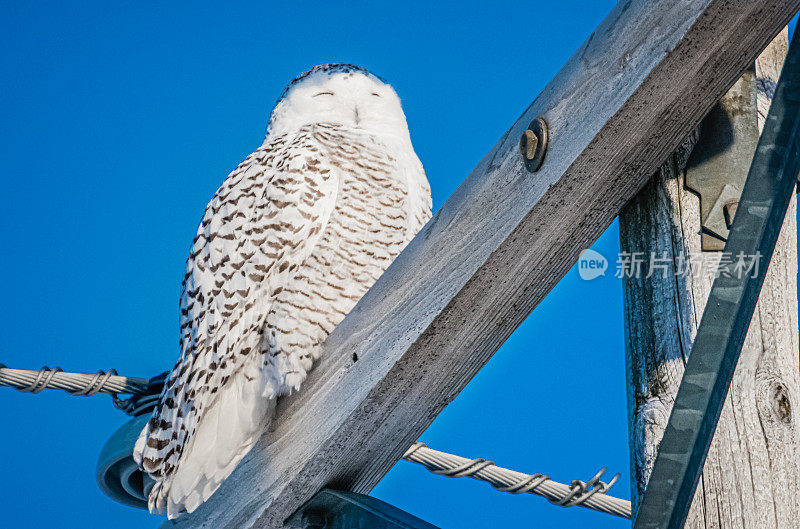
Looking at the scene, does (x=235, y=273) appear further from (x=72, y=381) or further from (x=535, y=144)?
(x=535, y=144)

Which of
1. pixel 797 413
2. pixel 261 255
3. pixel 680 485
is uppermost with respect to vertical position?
pixel 261 255

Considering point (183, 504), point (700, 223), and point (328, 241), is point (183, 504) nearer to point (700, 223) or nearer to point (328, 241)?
point (328, 241)

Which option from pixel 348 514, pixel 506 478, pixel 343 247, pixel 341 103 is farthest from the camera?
pixel 341 103

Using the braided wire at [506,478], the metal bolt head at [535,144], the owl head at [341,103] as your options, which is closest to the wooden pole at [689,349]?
the metal bolt head at [535,144]

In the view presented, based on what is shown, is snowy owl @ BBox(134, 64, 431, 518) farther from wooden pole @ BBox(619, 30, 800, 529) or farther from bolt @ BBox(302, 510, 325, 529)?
wooden pole @ BBox(619, 30, 800, 529)

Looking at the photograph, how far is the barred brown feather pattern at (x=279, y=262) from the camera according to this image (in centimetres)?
137

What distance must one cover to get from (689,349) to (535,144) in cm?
28

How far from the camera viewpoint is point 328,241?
1.53 meters

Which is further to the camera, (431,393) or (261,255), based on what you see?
(261,255)

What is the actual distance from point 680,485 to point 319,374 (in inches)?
27.6

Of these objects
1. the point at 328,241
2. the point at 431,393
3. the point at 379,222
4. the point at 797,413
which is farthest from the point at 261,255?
the point at 797,413

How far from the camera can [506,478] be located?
1819mm

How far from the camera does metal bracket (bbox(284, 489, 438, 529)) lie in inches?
35.2

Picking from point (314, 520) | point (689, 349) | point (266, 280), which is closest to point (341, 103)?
point (266, 280)
